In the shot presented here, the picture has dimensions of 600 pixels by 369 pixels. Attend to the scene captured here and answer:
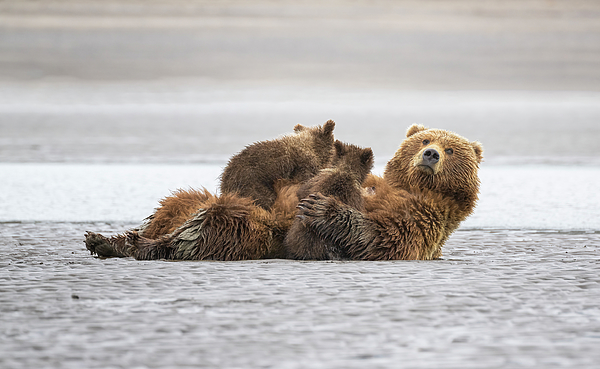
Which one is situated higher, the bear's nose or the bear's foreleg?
the bear's nose

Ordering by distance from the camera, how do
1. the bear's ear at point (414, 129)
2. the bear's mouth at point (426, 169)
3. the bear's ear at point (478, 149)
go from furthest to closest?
the bear's ear at point (414, 129) < the bear's ear at point (478, 149) < the bear's mouth at point (426, 169)

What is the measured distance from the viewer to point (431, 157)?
4973 mm

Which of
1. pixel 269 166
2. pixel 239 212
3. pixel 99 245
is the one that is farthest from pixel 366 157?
pixel 99 245

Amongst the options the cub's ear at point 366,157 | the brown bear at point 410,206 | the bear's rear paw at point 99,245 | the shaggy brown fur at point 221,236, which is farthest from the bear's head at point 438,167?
the bear's rear paw at point 99,245

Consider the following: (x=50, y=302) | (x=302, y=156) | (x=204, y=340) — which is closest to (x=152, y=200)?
(x=302, y=156)

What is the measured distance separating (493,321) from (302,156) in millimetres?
2372

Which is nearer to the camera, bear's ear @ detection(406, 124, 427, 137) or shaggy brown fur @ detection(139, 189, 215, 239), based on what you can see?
shaggy brown fur @ detection(139, 189, 215, 239)

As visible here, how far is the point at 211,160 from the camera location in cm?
1605

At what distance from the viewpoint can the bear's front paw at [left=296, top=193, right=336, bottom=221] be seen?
15.0 ft

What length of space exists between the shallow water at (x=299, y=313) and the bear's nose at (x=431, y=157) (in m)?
0.74

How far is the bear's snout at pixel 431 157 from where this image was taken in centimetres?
497

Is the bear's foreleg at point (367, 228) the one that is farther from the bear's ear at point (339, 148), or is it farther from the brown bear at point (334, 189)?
the bear's ear at point (339, 148)

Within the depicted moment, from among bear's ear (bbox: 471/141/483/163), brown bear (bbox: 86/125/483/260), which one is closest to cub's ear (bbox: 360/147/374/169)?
brown bear (bbox: 86/125/483/260)

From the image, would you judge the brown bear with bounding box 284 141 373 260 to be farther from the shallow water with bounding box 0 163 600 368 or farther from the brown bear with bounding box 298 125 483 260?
the shallow water with bounding box 0 163 600 368
